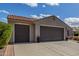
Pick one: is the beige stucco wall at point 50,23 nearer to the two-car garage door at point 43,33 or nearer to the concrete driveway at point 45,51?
the two-car garage door at point 43,33

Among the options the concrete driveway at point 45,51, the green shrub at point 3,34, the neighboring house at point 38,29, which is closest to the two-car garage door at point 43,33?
the neighboring house at point 38,29

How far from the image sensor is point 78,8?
1858 cm

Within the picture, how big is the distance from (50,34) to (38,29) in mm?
1855

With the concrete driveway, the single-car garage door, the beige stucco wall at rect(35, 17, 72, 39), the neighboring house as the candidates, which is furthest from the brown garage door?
the concrete driveway

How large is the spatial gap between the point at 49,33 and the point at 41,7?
349 cm

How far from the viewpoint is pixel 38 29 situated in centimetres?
2020

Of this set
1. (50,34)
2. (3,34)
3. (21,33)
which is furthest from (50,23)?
(3,34)

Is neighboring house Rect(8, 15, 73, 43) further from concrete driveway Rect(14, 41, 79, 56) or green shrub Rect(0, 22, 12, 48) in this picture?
green shrub Rect(0, 22, 12, 48)

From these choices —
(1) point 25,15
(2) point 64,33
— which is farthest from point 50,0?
(2) point 64,33

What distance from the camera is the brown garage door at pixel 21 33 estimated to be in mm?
18483

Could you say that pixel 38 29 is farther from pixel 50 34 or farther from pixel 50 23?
pixel 50 23

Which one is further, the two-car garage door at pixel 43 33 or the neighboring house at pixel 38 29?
the two-car garage door at pixel 43 33

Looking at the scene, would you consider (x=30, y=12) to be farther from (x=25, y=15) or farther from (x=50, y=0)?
(x=50, y=0)

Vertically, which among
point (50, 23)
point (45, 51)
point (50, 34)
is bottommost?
point (45, 51)
